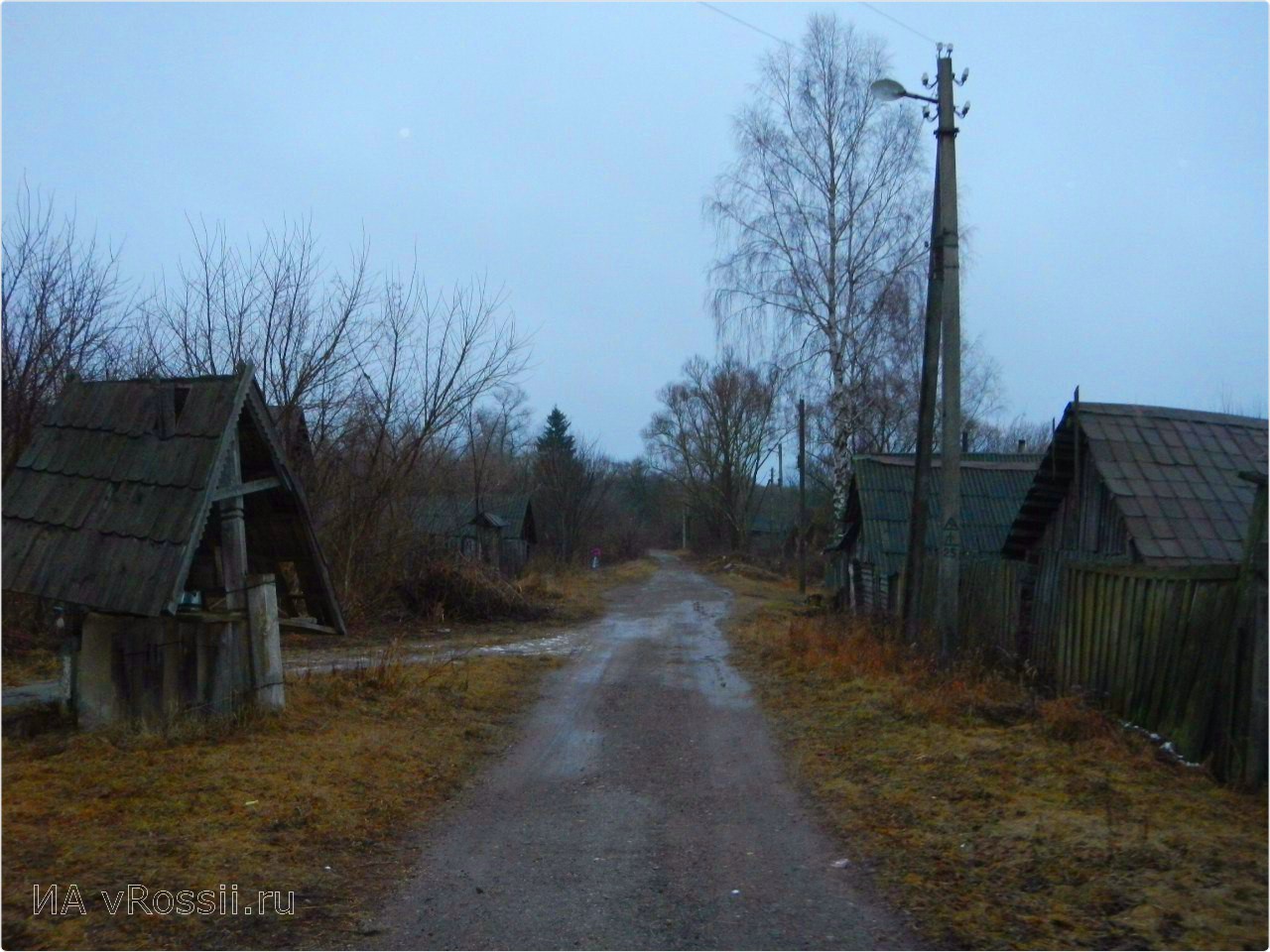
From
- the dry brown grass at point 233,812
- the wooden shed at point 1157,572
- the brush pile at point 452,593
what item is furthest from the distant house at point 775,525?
the dry brown grass at point 233,812

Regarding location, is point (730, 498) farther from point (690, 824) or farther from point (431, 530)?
point (690, 824)

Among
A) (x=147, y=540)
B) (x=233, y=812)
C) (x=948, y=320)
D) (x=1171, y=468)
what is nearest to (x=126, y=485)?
(x=147, y=540)

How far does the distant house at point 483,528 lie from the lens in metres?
23.9

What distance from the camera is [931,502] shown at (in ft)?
74.8

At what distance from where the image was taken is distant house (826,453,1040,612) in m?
21.9

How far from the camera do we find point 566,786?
792 centimetres

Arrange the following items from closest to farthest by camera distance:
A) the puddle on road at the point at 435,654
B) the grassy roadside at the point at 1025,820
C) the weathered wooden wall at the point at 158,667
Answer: the grassy roadside at the point at 1025,820
the weathered wooden wall at the point at 158,667
the puddle on road at the point at 435,654

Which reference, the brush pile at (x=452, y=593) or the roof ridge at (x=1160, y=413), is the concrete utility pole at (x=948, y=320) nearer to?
→ the roof ridge at (x=1160, y=413)

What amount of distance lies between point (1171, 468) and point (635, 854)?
9.04m

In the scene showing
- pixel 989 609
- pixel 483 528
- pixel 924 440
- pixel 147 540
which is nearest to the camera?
pixel 147 540

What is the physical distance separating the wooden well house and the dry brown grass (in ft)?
1.50

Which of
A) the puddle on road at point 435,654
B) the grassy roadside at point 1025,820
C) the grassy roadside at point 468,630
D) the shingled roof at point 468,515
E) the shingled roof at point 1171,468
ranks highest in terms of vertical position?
the shingled roof at point 1171,468

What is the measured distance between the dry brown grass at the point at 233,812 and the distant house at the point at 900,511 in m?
13.9

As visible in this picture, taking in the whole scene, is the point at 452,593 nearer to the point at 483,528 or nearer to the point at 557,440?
the point at 483,528
